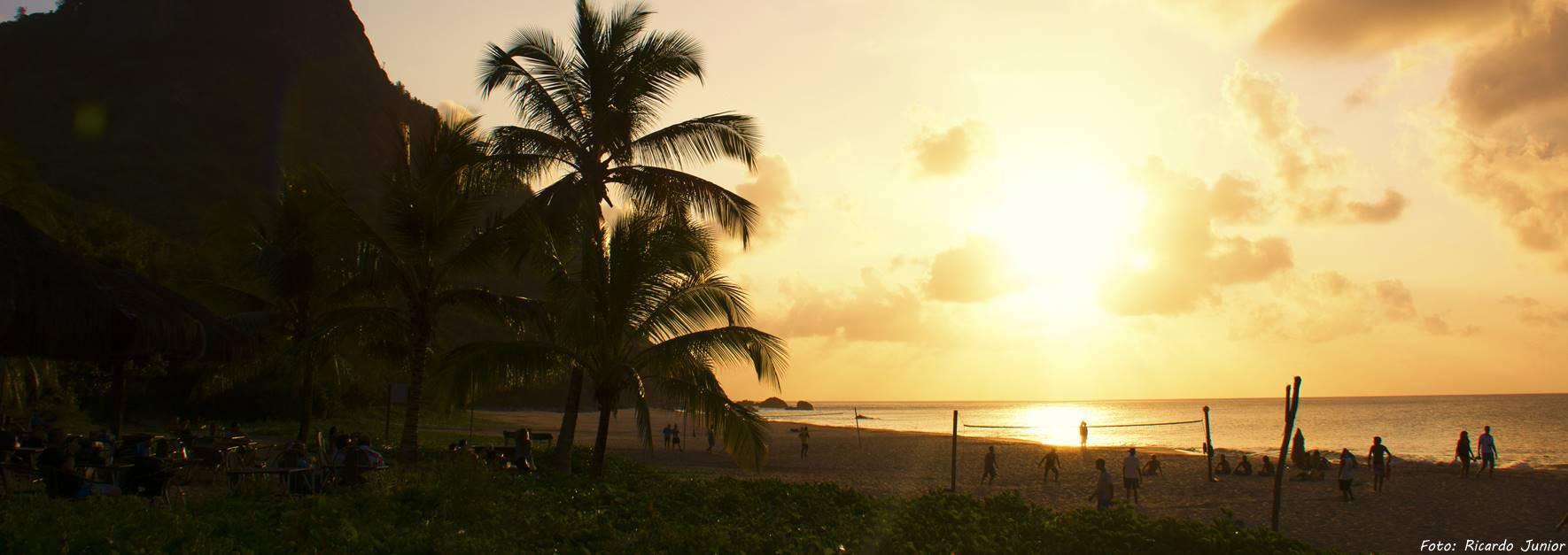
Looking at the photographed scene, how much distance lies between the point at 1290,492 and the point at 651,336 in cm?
1564

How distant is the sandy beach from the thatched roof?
7942 mm

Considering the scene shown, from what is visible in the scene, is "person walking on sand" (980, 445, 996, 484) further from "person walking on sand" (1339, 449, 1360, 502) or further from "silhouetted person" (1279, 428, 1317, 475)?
"person walking on sand" (1339, 449, 1360, 502)

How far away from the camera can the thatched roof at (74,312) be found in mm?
9203

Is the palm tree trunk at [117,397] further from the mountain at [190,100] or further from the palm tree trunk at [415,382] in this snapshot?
the mountain at [190,100]

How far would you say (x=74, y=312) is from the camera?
946 cm

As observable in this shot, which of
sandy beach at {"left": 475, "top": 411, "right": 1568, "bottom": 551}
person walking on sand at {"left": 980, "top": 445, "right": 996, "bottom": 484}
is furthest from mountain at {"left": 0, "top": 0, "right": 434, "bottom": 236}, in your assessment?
person walking on sand at {"left": 980, "top": 445, "right": 996, "bottom": 484}

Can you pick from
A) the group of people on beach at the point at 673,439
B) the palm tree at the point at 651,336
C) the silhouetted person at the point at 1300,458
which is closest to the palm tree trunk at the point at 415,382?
the palm tree at the point at 651,336

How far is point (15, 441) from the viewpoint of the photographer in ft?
43.0

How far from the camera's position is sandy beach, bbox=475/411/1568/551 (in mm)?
15078

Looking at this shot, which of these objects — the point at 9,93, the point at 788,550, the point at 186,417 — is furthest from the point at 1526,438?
the point at 9,93

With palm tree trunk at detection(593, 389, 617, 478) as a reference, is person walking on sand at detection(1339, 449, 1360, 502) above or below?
below

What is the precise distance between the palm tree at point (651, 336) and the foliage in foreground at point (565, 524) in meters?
1.77

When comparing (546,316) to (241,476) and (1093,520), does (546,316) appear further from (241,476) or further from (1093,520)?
(1093,520)

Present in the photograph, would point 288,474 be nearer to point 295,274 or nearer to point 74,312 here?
point 74,312
